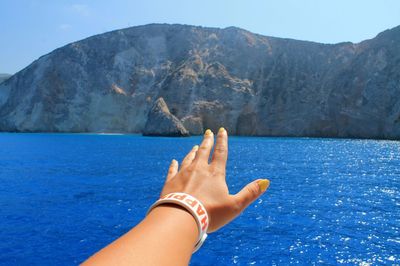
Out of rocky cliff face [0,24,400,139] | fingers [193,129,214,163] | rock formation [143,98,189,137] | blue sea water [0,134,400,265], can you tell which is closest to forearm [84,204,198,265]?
fingers [193,129,214,163]

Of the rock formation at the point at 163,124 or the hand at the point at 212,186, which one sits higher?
the hand at the point at 212,186

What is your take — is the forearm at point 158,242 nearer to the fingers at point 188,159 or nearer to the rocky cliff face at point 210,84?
the fingers at point 188,159

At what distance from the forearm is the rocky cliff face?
10813 centimetres

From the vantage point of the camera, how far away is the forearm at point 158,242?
1624 millimetres

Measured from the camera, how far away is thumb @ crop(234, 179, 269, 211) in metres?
2.47

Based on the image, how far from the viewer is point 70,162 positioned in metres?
43.1

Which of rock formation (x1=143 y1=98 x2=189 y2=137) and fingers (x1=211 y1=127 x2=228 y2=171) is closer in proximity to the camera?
fingers (x1=211 y1=127 x2=228 y2=171)

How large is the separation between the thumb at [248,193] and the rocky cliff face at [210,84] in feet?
352

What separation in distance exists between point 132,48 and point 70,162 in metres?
106

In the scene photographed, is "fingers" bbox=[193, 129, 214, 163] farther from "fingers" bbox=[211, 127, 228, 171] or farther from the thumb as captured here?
the thumb

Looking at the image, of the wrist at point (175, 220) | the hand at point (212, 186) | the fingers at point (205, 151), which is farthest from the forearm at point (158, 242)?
the fingers at point (205, 151)

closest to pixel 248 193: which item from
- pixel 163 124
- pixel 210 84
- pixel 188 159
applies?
pixel 188 159

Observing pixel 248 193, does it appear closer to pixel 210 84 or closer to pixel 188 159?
pixel 188 159

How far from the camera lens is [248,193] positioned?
2531 millimetres
